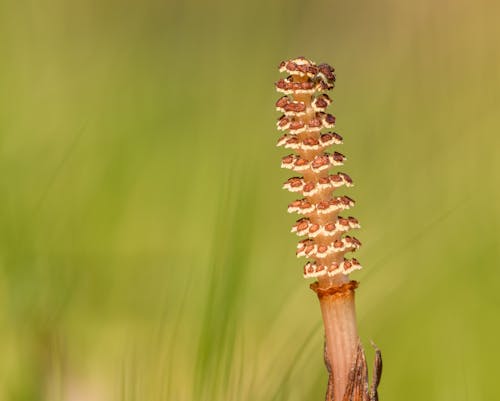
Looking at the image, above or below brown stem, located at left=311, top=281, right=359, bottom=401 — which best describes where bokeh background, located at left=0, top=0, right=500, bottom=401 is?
above

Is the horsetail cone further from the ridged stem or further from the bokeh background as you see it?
the bokeh background

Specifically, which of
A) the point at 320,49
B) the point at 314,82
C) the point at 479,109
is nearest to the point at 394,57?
the point at 479,109

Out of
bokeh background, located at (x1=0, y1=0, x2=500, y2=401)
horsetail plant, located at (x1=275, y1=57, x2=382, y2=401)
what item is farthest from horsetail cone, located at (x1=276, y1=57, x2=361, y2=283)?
bokeh background, located at (x1=0, y1=0, x2=500, y2=401)

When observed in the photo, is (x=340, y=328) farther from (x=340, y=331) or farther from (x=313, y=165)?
(x=313, y=165)

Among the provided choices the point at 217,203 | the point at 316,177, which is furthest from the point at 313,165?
the point at 217,203

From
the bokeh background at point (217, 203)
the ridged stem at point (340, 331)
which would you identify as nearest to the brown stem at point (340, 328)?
the ridged stem at point (340, 331)

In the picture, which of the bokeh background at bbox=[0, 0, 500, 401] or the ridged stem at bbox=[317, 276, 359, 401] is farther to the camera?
the bokeh background at bbox=[0, 0, 500, 401]

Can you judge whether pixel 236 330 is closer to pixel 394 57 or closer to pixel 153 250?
pixel 153 250
